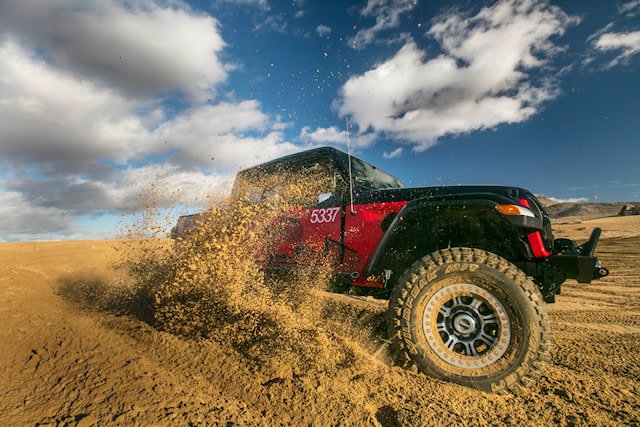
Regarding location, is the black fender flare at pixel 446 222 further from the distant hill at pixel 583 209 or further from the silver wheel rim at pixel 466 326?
the distant hill at pixel 583 209

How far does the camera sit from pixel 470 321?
7.93 feet

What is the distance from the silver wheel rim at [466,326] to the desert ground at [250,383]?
26 centimetres

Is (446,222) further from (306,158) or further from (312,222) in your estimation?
(306,158)

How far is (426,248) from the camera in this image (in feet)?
10.4

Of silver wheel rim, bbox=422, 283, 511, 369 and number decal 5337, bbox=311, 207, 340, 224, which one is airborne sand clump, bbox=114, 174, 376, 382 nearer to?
number decal 5337, bbox=311, 207, 340, 224

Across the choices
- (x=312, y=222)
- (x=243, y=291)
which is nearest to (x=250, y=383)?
(x=243, y=291)

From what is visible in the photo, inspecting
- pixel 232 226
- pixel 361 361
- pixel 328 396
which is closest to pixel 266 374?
pixel 328 396

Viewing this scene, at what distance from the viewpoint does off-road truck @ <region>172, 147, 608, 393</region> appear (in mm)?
2291

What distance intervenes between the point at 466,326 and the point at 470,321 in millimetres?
53

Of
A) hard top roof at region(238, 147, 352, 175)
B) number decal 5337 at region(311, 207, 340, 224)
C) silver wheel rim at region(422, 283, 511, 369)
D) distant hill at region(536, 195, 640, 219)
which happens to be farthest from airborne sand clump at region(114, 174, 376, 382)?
distant hill at region(536, 195, 640, 219)

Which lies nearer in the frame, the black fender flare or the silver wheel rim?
the silver wheel rim

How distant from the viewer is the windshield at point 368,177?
4.06 meters

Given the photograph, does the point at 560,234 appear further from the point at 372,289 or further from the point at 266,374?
the point at 266,374

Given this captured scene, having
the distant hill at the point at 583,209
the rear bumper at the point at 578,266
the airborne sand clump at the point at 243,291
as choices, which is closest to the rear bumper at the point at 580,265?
the rear bumper at the point at 578,266
